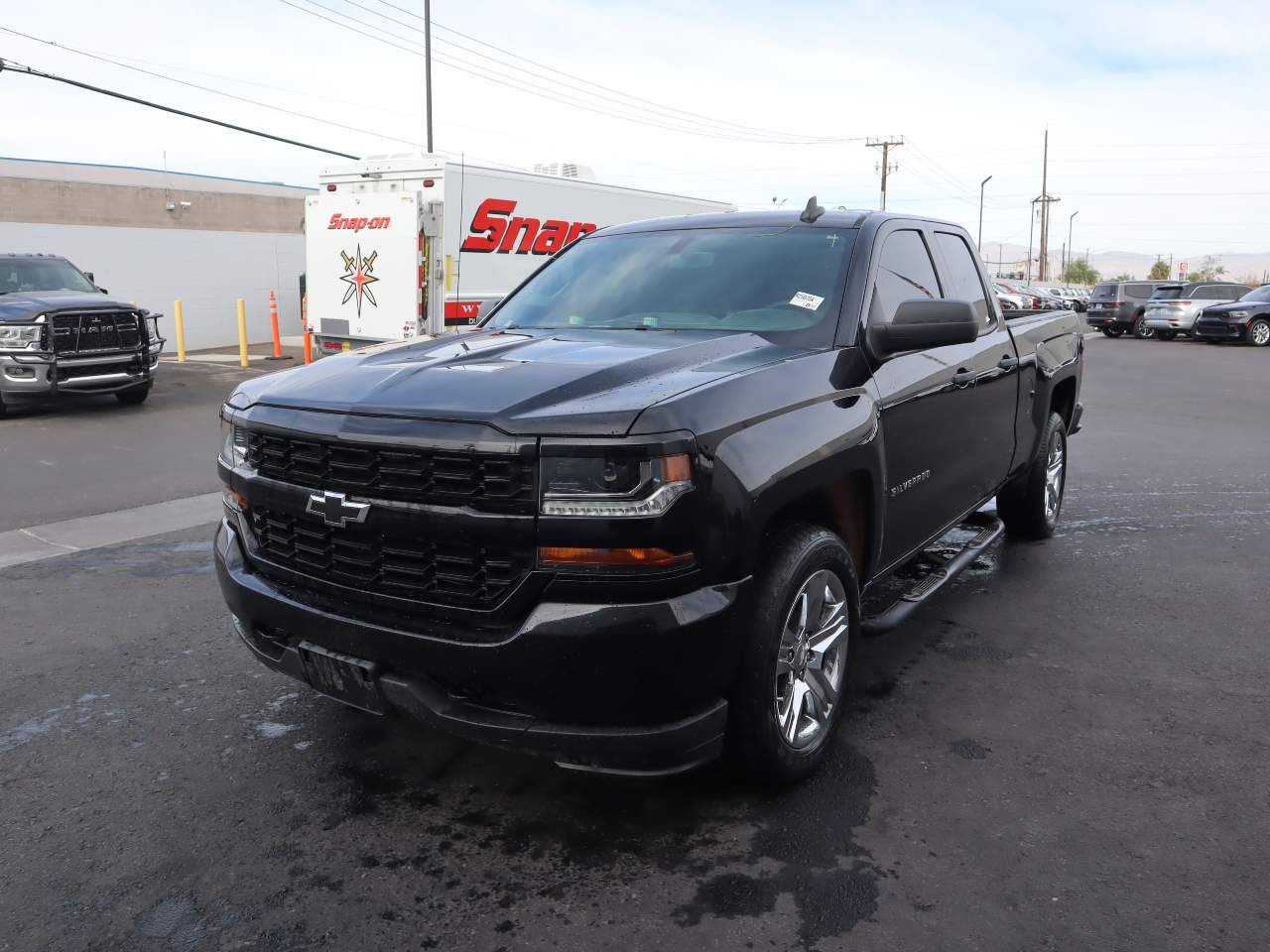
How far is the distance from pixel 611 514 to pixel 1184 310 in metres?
30.8

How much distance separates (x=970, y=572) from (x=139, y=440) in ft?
27.7

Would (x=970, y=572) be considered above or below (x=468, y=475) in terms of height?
below

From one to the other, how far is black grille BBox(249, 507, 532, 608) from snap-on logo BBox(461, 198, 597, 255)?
1205 cm

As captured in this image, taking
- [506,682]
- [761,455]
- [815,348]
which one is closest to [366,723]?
[506,682]

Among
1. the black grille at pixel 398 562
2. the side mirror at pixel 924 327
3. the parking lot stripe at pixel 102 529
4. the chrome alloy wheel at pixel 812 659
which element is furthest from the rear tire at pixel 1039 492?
the parking lot stripe at pixel 102 529

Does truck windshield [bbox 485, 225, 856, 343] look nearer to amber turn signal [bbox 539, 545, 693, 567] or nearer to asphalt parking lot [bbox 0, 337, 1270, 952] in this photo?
amber turn signal [bbox 539, 545, 693, 567]

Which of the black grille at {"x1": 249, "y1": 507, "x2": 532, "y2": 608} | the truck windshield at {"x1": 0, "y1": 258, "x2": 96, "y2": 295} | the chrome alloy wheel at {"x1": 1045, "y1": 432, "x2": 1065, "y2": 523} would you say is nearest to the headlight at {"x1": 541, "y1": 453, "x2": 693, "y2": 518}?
the black grille at {"x1": 249, "y1": 507, "x2": 532, "y2": 608}

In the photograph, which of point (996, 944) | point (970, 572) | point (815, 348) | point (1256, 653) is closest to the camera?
point (996, 944)

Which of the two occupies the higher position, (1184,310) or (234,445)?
(1184,310)

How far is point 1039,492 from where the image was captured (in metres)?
6.37

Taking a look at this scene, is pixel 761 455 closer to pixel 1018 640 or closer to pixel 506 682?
pixel 506 682

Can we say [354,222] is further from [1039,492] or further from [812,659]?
[812,659]

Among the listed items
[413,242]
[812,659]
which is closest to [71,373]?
[413,242]

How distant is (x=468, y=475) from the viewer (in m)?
2.76
